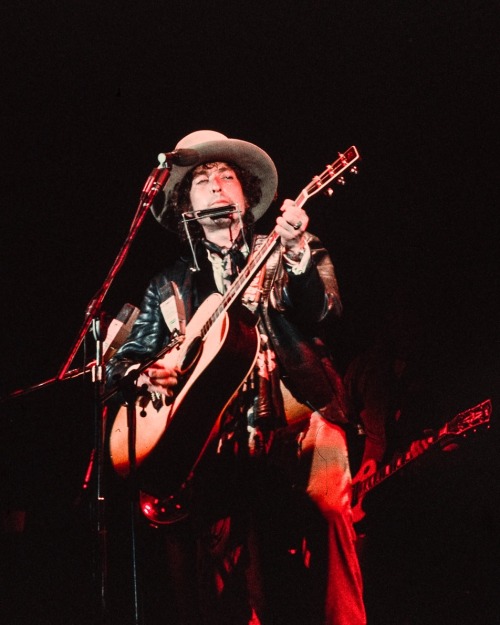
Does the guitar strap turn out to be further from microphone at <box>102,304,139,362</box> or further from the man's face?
microphone at <box>102,304,139,362</box>

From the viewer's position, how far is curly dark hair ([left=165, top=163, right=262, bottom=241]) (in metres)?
3.75

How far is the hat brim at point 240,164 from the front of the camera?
367 cm

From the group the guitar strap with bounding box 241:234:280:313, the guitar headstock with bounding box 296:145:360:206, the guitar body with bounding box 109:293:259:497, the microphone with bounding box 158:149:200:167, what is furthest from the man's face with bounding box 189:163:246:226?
the guitar body with bounding box 109:293:259:497

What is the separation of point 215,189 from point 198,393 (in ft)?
3.99

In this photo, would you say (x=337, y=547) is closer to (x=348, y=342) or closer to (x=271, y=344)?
(x=271, y=344)

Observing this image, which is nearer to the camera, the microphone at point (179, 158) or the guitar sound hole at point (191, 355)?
the microphone at point (179, 158)

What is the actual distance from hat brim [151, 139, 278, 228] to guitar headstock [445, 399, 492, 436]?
5.20ft

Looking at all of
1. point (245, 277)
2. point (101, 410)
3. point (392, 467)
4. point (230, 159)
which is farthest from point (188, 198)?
point (392, 467)

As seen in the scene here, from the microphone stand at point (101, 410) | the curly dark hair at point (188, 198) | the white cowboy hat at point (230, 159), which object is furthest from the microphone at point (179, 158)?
the curly dark hair at point (188, 198)

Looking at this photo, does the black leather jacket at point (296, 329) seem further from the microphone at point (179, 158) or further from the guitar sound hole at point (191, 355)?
the microphone at point (179, 158)

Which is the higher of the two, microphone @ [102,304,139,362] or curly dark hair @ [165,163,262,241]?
curly dark hair @ [165,163,262,241]

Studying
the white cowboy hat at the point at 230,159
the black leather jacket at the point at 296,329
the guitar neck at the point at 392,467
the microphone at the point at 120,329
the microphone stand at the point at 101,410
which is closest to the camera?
the microphone stand at the point at 101,410

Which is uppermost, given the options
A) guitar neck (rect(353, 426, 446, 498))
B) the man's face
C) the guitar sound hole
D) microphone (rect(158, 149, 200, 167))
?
the man's face

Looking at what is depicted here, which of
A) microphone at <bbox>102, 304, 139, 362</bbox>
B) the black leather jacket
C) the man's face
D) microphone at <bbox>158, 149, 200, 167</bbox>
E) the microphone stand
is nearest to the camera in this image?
the microphone stand
